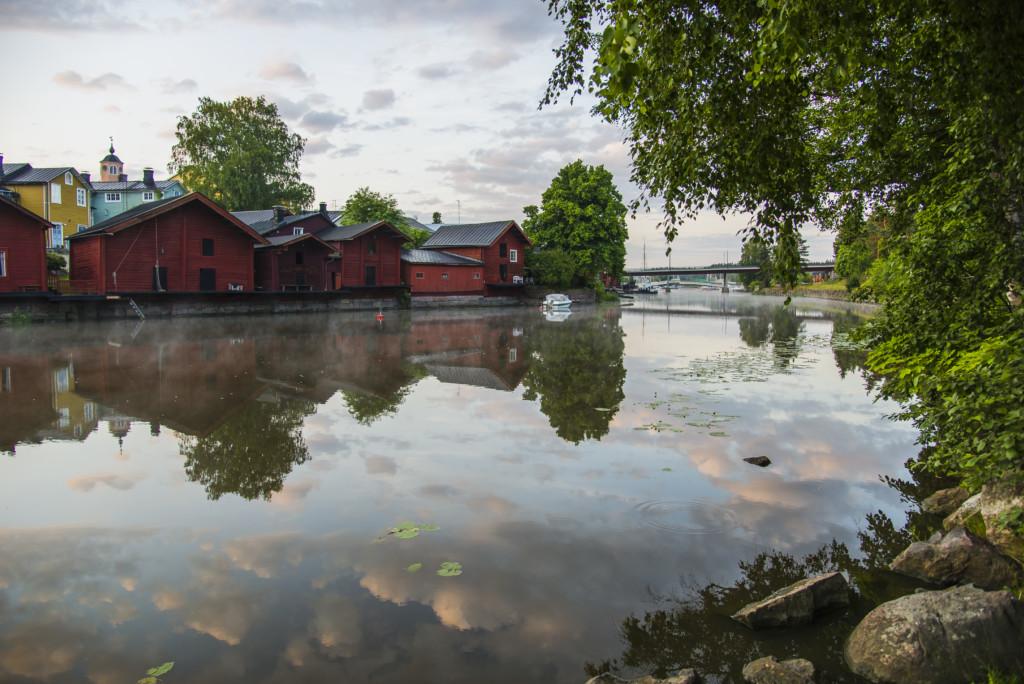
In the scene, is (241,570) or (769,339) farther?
(769,339)

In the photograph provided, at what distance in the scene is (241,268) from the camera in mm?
48344

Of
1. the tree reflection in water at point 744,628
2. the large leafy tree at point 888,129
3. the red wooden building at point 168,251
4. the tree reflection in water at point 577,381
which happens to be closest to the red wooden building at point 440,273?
the red wooden building at point 168,251

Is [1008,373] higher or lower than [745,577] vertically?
higher

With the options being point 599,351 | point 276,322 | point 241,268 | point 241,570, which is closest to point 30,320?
point 276,322

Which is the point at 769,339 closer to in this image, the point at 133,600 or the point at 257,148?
the point at 133,600

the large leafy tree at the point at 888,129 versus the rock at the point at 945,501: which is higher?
the large leafy tree at the point at 888,129

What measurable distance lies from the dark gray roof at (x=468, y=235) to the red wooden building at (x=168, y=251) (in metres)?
24.7

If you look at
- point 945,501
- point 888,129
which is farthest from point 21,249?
point 945,501

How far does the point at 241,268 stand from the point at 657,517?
153ft

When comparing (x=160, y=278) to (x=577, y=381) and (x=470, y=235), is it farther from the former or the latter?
(x=577, y=381)

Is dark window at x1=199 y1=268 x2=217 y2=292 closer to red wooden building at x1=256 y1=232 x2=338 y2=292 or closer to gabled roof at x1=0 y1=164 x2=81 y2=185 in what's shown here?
red wooden building at x1=256 y1=232 x2=338 y2=292

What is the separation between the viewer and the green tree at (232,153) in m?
68.8

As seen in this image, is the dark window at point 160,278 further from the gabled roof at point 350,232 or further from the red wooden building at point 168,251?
the gabled roof at point 350,232

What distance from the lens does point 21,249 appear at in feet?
122
